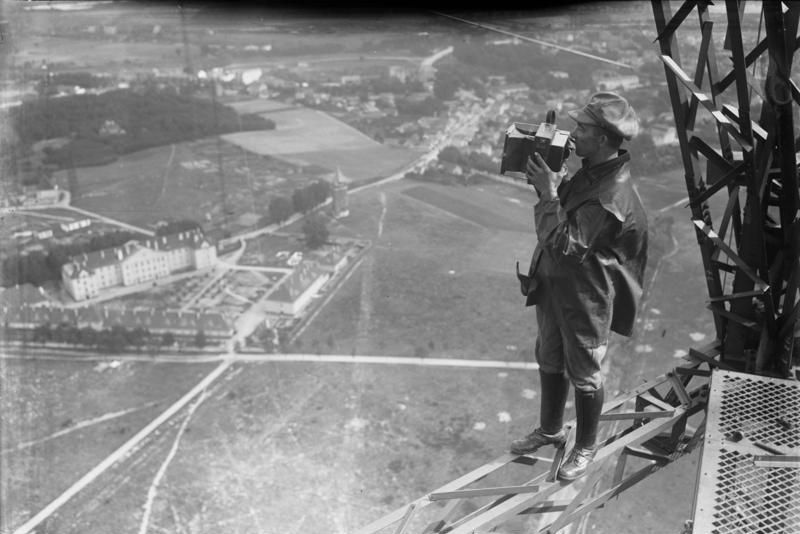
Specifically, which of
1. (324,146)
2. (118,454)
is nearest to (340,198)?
(324,146)

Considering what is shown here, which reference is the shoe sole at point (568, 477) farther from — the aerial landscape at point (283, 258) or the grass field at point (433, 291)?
the grass field at point (433, 291)

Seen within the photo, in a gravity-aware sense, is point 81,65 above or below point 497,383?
above

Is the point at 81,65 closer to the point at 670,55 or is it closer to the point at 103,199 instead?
the point at 103,199

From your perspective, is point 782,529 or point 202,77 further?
point 202,77

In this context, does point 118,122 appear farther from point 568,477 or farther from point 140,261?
point 568,477

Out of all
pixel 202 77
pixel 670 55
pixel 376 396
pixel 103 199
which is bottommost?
pixel 376 396

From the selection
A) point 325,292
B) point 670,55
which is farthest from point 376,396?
point 670,55
